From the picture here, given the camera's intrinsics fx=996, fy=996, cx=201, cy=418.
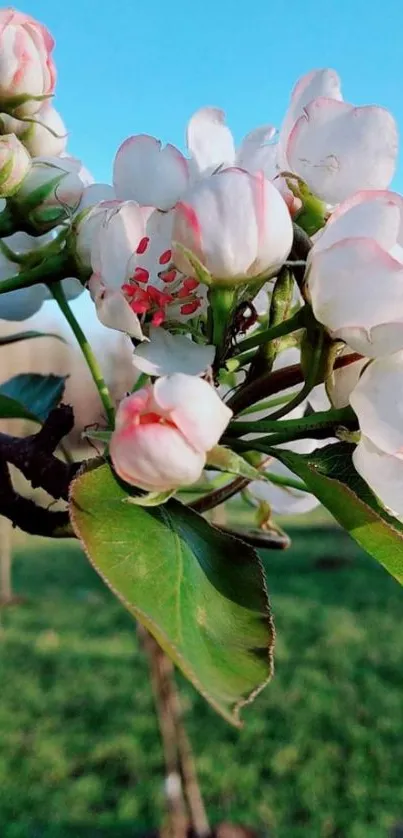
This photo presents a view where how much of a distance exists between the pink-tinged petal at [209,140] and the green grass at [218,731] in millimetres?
2496

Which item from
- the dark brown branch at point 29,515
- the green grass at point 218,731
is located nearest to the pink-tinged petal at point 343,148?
the dark brown branch at point 29,515

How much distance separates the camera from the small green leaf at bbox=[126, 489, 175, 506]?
1.24 feet

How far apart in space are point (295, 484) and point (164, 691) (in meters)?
1.91

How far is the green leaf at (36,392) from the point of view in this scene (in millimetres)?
639

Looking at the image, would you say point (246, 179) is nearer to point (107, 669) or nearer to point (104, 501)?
point (104, 501)

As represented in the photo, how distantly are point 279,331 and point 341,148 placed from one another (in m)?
0.09

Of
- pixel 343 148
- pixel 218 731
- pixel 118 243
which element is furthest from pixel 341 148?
pixel 218 731

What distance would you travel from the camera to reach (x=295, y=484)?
0.49 m

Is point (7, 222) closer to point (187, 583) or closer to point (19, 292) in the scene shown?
point (19, 292)

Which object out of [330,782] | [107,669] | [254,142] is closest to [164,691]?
[330,782]

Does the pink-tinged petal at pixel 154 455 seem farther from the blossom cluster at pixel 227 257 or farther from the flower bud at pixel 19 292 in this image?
the flower bud at pixel 19 292

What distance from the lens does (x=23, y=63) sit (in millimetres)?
530

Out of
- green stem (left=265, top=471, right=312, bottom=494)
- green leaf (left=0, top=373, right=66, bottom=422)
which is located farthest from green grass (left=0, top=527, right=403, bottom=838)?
green stem (left=265, top=471, right=312, bottom=494)

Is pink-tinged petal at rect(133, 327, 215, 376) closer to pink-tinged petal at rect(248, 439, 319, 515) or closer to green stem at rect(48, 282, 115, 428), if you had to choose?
green stem at rect(48, 282, 115, 428)
